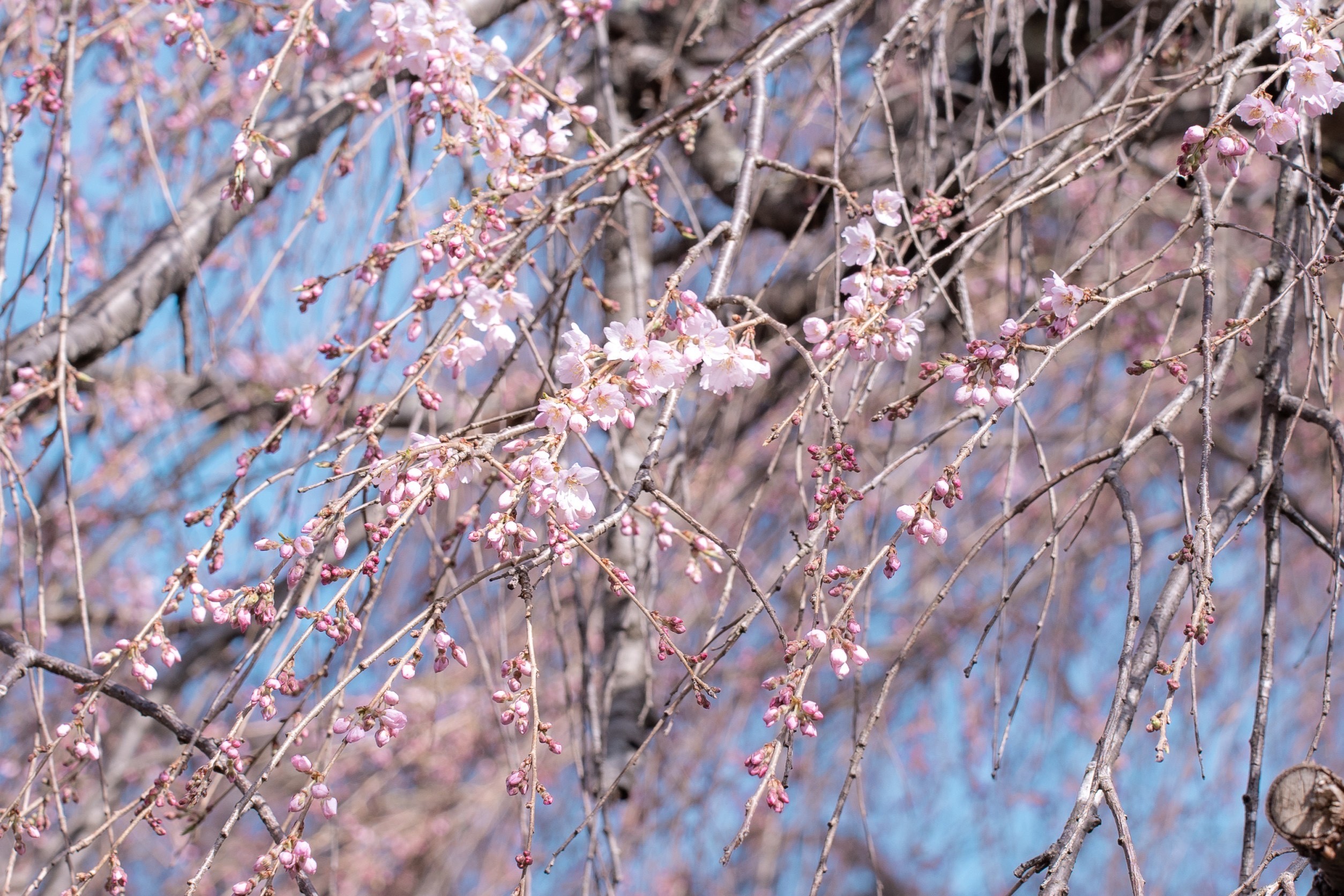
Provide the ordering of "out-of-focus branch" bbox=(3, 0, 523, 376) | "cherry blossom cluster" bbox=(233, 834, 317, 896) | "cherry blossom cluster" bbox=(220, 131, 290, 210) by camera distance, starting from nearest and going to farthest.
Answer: "cherry blossom cluster" bbox=(233, 834, 317, 896), "cherry blossom cluster" bbox=(220, 131, 290, 210), "out-of-focus branch" bbox=(3, 0, 523, 376)

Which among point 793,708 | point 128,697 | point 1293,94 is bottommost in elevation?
point 793,708

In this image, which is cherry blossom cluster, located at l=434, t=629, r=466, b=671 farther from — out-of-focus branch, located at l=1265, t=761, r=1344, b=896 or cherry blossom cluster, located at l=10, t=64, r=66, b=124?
cherry blossom cluster, located at l=10, t=64, r=66, b=124

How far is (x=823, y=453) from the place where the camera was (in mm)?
1112

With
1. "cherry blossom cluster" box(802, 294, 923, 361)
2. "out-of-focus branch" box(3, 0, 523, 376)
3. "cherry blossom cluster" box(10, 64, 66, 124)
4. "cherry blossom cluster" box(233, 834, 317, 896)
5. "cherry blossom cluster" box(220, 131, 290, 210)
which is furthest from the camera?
"out-of-focus branch" box(3, 0, 523, 376)

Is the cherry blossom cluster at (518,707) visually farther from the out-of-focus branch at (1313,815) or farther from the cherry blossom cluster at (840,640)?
the out-of-focus branch at (1313,815)

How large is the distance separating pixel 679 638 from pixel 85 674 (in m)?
2.29

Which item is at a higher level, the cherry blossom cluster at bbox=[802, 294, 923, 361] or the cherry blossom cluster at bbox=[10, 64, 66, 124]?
the cherry blossom cluster at bbox=[10, 64, 66, 124]

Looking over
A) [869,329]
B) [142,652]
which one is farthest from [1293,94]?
[142,652]

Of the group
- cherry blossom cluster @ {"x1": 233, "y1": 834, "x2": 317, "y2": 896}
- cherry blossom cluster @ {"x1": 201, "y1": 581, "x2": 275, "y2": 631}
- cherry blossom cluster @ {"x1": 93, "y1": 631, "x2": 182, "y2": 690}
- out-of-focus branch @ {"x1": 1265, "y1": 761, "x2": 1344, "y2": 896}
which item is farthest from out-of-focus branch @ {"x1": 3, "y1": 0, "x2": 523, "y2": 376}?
out-of-focus branch @ {"x1": 1265, "y1": 761, "x2": 1344, "y2": 896}

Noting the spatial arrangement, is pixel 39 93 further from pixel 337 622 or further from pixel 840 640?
pixel 840 640

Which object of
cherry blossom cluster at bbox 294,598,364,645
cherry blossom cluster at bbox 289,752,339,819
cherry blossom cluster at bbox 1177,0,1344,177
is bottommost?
cherry blossom cluster at bbox 289,752,339,819

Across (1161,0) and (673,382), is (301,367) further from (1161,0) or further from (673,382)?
(1161,0)

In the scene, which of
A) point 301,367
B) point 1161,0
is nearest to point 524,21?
point 301,367

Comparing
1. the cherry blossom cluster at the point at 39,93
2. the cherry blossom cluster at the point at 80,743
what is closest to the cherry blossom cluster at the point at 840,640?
the cherry blossom cluster at the point at 80,743
